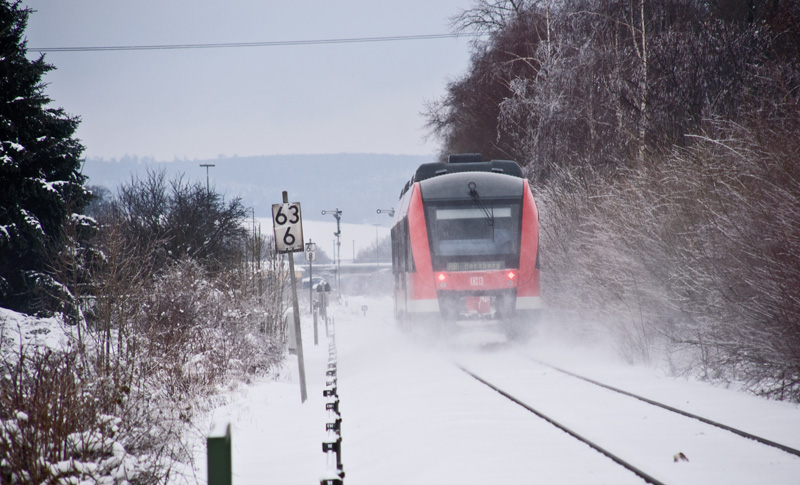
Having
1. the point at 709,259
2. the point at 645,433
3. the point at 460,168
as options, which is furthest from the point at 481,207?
the point at 645,433

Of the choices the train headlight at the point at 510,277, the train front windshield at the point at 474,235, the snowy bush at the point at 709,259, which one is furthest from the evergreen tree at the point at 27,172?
the snowy bush at the point at 709,259

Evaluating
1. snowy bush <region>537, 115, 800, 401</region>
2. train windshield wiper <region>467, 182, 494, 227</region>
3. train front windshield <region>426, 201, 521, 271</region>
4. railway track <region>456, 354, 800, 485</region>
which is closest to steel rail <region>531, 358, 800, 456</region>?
railway track <region>456, 354, 800, 485</region>

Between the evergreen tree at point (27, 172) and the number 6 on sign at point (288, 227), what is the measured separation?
427 inches

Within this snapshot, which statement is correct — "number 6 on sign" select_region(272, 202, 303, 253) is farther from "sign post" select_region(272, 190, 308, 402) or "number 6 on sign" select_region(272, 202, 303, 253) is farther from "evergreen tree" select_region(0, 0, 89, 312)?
"evergreen tree" select_region(0, 0, 89, 312)

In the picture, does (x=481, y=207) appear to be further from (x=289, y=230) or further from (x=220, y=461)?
(x=220, y=461)

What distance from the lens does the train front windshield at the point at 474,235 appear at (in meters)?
14.2

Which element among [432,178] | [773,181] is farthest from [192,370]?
[773,181]

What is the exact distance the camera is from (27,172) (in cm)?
2025

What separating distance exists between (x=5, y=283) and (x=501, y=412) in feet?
55.8

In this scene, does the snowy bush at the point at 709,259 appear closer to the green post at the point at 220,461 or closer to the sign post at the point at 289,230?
the sign post at the point at 289,230

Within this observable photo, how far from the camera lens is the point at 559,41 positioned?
19906 mm

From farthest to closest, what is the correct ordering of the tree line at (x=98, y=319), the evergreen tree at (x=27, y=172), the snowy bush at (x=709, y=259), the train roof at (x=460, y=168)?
the evergreen tree at (x=27, y=172) < the train roof at (x=460, y=168) < the snowy bush at (x=709, y=259) < the tree line at (x=98, y=319)

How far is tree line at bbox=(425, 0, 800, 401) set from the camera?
8250 mm

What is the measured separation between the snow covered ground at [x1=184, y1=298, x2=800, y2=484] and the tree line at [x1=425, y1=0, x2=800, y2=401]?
2.83 ft
